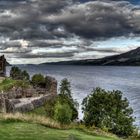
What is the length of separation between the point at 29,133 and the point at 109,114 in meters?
62.6

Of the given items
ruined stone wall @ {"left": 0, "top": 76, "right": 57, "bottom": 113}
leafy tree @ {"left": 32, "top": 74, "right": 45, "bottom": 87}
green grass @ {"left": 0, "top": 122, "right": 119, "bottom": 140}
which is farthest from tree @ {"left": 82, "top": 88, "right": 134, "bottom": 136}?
green grass @ {"left": 0, "top": 122, "right": 119, "bottom": 140}

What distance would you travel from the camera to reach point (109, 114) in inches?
3344

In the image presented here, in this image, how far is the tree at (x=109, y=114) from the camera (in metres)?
80.8

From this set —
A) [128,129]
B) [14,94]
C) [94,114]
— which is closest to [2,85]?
[14,94]

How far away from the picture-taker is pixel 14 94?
92.9 m

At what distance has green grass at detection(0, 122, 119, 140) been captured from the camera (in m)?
22.2

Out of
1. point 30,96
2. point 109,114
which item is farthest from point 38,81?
point 109,114

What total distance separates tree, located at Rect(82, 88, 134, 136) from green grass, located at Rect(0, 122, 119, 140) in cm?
5318

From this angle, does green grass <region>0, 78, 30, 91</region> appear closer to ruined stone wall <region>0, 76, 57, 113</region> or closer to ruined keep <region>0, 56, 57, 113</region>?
ruined keep <region>0, 56, 57, 113</region>

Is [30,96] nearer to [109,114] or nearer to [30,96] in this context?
[30,96]

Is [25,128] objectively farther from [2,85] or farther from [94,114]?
[2,85]

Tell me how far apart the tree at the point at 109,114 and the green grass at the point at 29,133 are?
53.2 metres

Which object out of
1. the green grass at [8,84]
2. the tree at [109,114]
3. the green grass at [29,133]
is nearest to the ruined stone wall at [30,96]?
the green grass at [8,84]

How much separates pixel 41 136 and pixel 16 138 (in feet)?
6.47
